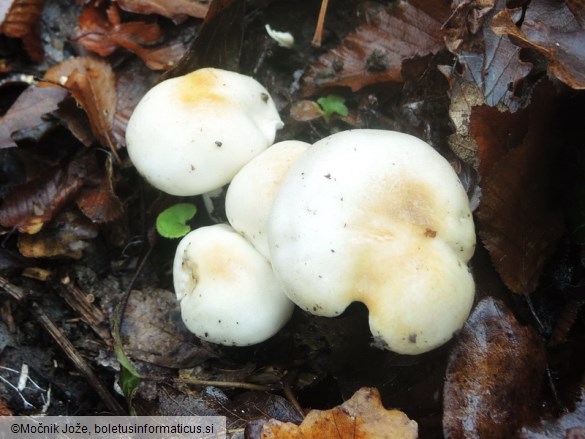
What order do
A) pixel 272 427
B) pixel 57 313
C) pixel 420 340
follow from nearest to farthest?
pixel 420 340 → pixel 272 427 → pixel 57 313

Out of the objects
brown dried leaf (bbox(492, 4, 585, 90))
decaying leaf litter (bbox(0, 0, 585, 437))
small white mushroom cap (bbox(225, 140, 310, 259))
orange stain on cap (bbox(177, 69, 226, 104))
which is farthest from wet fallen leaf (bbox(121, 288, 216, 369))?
brown dried leaf (bbox(492, 4, 585, 90))

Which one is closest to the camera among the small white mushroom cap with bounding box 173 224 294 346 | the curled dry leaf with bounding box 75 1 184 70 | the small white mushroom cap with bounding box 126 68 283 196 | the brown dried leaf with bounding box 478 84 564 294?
the brown dried leaf with bounding box 478 84 564 294

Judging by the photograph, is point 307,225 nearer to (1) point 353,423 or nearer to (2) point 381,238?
(2) point 381,238

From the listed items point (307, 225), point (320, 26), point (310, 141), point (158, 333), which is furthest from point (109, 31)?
point (307, 225)

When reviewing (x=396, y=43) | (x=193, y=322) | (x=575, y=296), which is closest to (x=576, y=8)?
(x=396, y=43)

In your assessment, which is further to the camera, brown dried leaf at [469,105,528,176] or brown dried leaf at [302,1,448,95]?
brown dried leaf at [302,1,448,95]

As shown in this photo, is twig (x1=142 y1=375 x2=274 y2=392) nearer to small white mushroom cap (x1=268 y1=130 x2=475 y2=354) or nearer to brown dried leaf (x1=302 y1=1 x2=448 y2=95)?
small white mushroom cap (x1=268 y1=130 x2=475 y2=354)

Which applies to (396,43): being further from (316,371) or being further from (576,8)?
(316,371)
